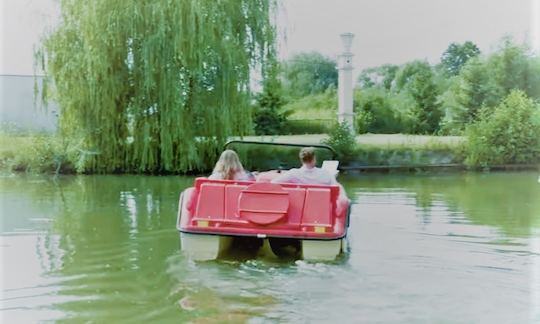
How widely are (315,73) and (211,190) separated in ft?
47.0

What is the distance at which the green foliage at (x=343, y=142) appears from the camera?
1460cm

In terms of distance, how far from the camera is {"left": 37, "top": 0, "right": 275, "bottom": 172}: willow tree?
12.3m

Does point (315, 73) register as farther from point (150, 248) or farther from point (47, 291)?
point (47, 291)

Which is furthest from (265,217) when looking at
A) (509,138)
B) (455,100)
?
(455,100)

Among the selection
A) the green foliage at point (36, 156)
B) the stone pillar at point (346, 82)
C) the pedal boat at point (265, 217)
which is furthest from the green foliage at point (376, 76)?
the pedal boat at point (265, 217)

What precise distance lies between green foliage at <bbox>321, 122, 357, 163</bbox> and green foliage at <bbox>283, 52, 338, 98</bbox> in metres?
4.13

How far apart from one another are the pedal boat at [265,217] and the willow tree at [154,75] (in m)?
7.20

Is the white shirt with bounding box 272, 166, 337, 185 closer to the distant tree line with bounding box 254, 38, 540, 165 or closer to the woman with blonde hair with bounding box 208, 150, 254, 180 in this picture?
the woman with blonde hair with bounding box 208, 150, 254, 180

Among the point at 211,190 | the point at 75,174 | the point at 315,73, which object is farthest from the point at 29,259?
the point at 315,73

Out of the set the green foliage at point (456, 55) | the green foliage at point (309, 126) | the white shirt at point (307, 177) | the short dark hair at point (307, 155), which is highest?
the green foliage at point (456, 55)

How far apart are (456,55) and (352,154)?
17.5ft

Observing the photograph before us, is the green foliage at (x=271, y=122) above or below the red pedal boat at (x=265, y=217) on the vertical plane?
above

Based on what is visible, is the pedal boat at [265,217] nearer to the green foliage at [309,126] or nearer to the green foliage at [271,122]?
the green foliage at [309,126]

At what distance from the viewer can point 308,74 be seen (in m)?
19.4
